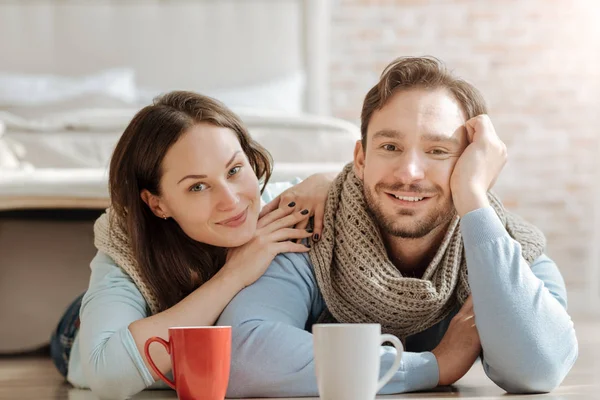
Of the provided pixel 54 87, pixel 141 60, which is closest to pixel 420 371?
pixel 54 87

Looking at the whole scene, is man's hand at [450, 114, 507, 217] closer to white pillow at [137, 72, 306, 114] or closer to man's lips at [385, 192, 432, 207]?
man's lips at [385, 192, 432, 207]

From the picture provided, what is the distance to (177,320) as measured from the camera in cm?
156

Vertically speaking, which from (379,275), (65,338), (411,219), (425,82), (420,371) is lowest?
(65,338)

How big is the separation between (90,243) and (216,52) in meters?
2.23

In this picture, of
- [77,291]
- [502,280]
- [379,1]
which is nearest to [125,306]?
[502,280]

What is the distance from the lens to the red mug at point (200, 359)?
126cm

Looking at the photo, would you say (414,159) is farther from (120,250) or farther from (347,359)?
(120,250)

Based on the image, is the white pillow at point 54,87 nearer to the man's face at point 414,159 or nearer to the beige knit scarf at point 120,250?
the beige knit scarf at point 120,250

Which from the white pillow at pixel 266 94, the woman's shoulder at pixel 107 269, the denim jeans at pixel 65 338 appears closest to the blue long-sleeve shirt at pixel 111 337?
the woman's shoulder at pixel 107 269

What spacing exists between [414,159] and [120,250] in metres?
0.62

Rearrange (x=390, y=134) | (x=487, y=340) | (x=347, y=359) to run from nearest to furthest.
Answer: (x=347, y=359)
(x=487, y=340)
(x=390, y=134)

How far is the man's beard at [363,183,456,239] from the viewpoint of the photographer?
62.8 inches

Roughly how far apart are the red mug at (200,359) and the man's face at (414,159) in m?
0.46

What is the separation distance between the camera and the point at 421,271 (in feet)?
5.68
